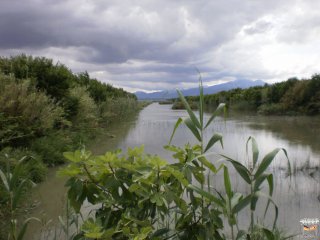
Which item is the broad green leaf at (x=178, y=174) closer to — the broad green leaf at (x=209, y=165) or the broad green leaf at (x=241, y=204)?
the broad green leaf at (x=209, y=165)

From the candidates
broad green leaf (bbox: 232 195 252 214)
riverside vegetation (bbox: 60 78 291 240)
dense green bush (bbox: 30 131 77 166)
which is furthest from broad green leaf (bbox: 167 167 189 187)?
dense green bush (bbox: 30 131 77 166)

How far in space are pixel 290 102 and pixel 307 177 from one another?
79.5 ft

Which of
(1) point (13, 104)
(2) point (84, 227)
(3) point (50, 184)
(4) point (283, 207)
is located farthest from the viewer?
(1) point (13, 104)

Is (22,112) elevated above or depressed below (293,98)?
below

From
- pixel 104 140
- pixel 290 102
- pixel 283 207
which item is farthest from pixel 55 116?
pixel 290 102

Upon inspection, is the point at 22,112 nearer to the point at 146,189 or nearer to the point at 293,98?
the point at 146,189

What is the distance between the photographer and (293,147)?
10.9 m

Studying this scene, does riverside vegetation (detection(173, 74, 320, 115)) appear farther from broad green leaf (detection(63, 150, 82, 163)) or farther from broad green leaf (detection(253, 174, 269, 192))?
broad green leaf (detection(63, 150, 82, 163))

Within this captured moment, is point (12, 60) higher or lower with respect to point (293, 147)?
higher

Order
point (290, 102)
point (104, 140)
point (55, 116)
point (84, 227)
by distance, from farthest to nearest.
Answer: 1. point (290, 102)
2. point (104, 140)
3. point (55, 116)
4. point (84, 227)

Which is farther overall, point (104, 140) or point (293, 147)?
point (104, 140)

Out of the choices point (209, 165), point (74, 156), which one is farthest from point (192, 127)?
point (74, 156)

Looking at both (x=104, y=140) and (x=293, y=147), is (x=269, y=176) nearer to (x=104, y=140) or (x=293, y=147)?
(x=293, y=147)

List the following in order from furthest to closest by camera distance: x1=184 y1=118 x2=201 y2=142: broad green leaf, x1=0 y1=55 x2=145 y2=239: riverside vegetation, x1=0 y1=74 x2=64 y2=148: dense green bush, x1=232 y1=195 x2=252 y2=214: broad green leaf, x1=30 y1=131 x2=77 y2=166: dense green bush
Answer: x1=30 y1=131 x2=77 y2=166: dense green bush, x1=0 y1=74 x2=64 y2=148: dense green bush, x1=0 y1=55 x2=145 y2=239: riverside vegetation, x1=184 y1=118 x2=201 y2=142: broad green leaf, x1=232 y1=195 x2=252 y2=214: broad green leaf
